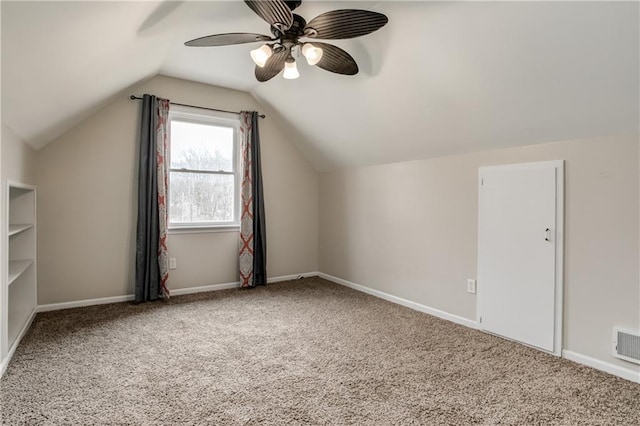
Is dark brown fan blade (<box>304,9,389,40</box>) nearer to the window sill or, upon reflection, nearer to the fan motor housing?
the fan motor housing

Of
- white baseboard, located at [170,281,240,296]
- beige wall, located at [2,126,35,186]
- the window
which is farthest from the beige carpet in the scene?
the window

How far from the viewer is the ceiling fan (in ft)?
6.64

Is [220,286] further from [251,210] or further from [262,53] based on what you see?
[262,53]

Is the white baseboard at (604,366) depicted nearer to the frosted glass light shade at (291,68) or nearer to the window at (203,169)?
the frosted glass light shade at (291,68)

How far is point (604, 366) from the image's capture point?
92.3 inches

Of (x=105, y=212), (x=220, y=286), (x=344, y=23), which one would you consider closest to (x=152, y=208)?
(x=105, y=212)

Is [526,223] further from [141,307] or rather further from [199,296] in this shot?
[141,307]

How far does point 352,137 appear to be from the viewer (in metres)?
4.05

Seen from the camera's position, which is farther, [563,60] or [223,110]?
[223,110]

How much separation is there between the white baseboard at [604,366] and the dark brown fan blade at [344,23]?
8.40 ft

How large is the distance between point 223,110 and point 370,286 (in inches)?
111

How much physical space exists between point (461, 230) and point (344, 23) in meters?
2.08

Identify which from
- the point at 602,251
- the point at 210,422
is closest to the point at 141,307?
the point at 210,422

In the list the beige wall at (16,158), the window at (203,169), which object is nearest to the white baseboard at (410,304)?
the window at (203,169)
